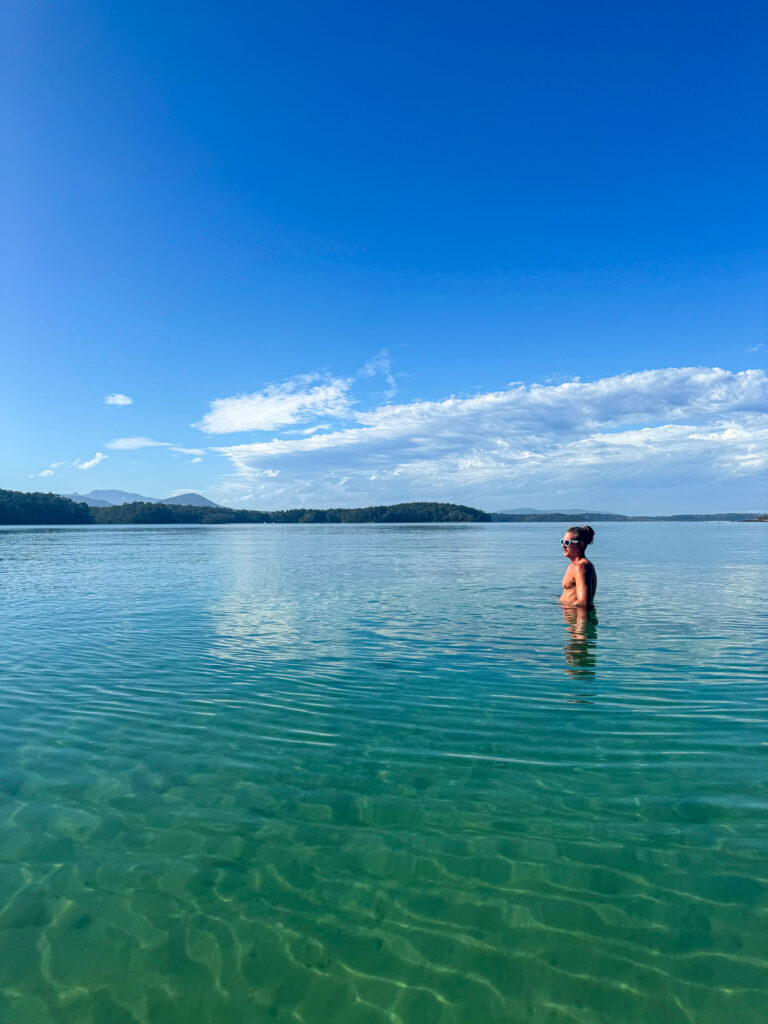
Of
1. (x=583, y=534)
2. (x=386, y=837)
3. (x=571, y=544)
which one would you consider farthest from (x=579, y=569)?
(x=386, y=837)

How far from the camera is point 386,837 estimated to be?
6.21 m

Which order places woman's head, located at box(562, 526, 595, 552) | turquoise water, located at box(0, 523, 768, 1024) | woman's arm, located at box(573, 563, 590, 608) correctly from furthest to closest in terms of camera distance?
woman's arm, located at box(573, 563, 590, 608), woman's head, located at box(562, 526, 595, 552), turquoise water, located at box(0, 523, 768, 1024)

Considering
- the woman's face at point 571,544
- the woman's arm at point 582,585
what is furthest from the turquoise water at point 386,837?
the woman's arm at point 582,585

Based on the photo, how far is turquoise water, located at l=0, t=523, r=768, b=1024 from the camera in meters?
4.39

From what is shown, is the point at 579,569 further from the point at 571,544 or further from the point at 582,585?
the point at 571,544

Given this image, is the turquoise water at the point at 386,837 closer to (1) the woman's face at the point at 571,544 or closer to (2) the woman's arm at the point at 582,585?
(1) the woman's face at the point at 571,544

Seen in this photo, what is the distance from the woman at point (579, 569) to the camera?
1797 centimetres

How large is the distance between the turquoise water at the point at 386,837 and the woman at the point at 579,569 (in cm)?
425

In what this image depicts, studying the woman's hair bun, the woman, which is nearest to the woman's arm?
the woman

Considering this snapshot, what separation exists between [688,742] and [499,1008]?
5.71 meters

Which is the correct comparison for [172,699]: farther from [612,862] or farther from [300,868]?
[612,862]

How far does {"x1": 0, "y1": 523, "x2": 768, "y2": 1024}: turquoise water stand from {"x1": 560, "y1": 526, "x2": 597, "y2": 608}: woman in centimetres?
425

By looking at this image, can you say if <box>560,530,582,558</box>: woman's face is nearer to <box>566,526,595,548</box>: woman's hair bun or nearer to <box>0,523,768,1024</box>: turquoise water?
<box>566,526,595,548</box>: woman's hair bun

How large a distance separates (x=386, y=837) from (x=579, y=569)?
1414 cm
